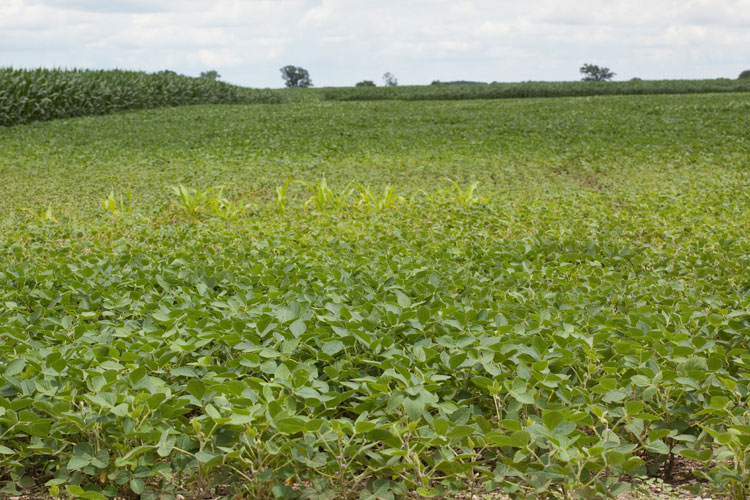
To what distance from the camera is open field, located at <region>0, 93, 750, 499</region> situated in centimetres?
203

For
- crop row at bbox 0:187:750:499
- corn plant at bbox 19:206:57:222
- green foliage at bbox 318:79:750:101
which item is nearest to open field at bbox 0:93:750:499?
crop row at bbox 0:187:750:499

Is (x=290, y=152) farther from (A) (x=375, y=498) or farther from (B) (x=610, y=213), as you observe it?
(A) (x=375, y=498)

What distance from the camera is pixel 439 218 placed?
634 centimetres

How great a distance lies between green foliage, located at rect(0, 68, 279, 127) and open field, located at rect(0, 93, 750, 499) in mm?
15396

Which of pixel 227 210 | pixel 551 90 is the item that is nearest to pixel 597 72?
pixel 551 90

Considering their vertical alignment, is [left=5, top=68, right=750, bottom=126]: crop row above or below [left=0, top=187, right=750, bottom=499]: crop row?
above

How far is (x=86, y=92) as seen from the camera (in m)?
22.2

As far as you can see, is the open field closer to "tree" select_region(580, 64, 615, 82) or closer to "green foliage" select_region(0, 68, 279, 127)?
"green foliage" select_region(0, 68, 279, 127)

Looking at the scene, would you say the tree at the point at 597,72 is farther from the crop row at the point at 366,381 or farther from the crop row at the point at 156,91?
the crop row at the point at 366,381

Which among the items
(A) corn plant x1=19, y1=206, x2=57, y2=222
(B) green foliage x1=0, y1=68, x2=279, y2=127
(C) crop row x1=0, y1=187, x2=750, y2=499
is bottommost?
(C) crop row x1=0, y1=187, x2=750, y2=499

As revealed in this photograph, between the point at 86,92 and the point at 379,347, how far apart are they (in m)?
23.5

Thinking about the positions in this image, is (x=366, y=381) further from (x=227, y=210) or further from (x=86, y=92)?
(x=86, y=92)

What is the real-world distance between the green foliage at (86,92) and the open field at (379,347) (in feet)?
50.5

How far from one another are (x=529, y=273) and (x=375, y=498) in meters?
2.41
